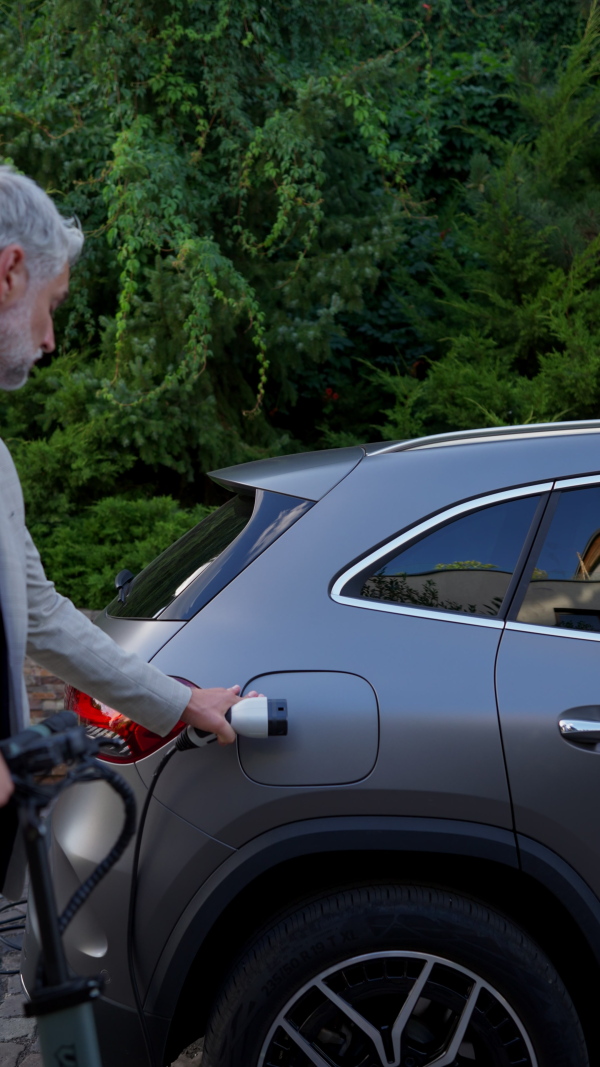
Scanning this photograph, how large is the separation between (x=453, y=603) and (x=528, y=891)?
662 mm

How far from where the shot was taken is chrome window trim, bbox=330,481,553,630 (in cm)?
213

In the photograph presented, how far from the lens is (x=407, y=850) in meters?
2.03

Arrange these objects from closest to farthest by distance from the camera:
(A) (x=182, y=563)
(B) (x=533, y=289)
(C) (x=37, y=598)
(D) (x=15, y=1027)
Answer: (C) (x=37, y=598) → (A) (x=182, y=563) → (D) (x=15, y=1027) → (B) (x=533, y=289)

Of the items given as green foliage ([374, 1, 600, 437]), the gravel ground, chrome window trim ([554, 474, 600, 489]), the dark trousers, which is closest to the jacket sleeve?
the dark trousers

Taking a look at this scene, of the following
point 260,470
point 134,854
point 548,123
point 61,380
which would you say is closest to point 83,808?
point 134,854

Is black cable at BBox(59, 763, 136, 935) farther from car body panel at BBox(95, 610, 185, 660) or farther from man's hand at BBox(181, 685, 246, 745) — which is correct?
car body panel at BBox(95, 610, 185, 660)

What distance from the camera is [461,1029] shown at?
6.72ft

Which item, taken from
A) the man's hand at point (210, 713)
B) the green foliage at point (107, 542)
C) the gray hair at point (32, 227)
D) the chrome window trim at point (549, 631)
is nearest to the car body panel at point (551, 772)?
the chrome window trim at point (549, 631)

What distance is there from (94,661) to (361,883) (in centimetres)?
76

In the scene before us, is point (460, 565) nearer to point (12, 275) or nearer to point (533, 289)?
point (12, 275)

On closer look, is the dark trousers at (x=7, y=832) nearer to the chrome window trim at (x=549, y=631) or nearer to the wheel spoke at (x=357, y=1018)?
the wheel spoke at (x=357, y=1018)

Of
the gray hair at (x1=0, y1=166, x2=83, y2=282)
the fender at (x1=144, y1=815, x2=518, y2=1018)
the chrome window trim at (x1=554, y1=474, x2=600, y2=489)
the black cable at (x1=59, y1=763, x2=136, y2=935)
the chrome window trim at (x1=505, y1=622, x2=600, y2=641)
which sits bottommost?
the fender at (x1=144, y1=815, x2=518, y2=1018)

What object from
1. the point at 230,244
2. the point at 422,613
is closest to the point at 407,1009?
the point at 422,613

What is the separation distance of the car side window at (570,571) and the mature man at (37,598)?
732 mm
